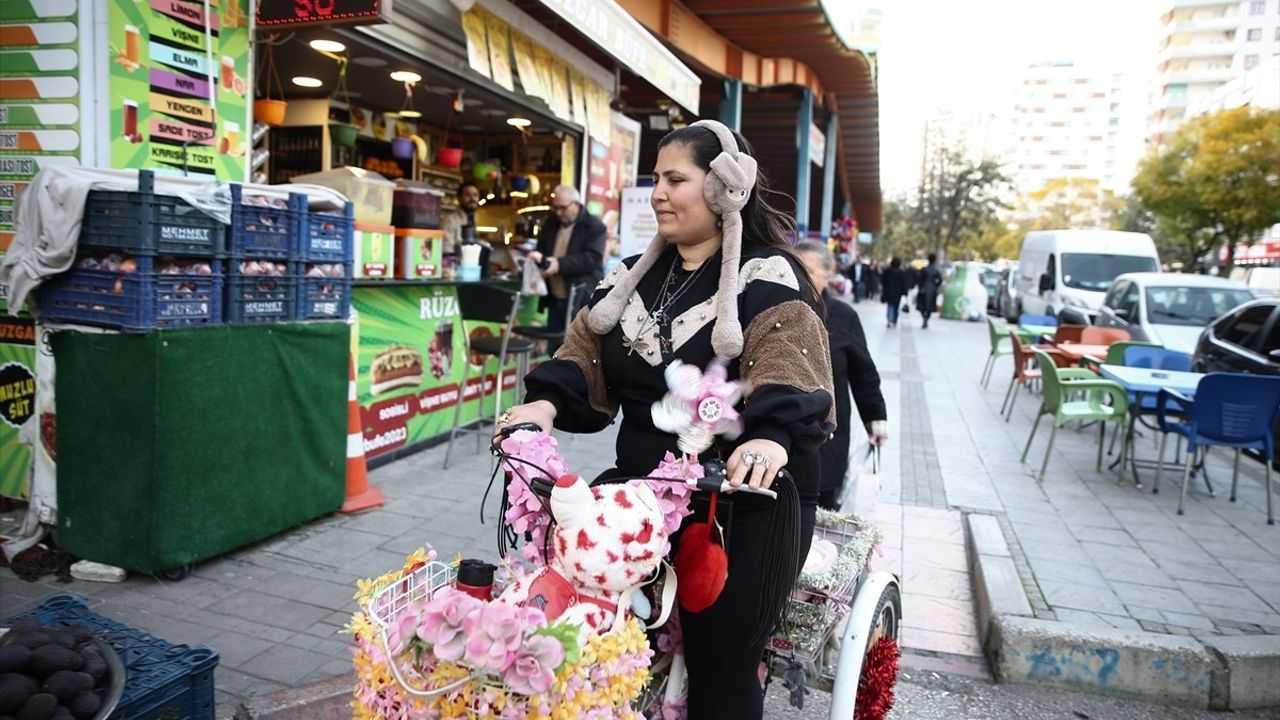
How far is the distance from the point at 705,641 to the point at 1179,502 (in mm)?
5787

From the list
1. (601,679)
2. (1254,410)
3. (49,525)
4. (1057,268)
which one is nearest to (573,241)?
(49,525)

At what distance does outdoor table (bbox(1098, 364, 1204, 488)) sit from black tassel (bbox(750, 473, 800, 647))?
565 centimetres

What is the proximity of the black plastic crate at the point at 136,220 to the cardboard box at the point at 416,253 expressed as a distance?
253 cm

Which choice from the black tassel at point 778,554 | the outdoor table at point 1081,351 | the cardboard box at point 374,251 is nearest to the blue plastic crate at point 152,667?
the black tassel at point 778,554

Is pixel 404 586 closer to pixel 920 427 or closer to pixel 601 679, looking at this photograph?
pixel 601 679

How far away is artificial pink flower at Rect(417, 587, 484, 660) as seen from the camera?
1.55m

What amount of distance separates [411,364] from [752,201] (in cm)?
479

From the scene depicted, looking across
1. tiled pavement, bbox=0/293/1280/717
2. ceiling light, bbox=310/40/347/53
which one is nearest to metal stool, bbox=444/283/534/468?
tiled pavement, bbox=0/293/1280/717

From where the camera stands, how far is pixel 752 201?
7.66 feet

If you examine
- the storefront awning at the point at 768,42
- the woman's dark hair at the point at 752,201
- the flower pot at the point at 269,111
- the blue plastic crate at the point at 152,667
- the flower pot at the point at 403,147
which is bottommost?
the blue plastic crate at the point at 152,667

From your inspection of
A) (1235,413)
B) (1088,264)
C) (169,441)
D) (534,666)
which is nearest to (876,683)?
(534,666)

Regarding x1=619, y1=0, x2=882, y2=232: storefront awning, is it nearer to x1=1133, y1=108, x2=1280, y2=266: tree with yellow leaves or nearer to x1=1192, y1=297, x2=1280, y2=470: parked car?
x1=1192, y1=297, x2=1280, y2=470: parked car

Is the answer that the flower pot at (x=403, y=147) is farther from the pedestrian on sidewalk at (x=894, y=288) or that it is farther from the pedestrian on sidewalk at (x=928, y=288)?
the pedestrian on sidewalk at (x=928, y=288)

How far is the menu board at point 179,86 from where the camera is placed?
4.34 m
